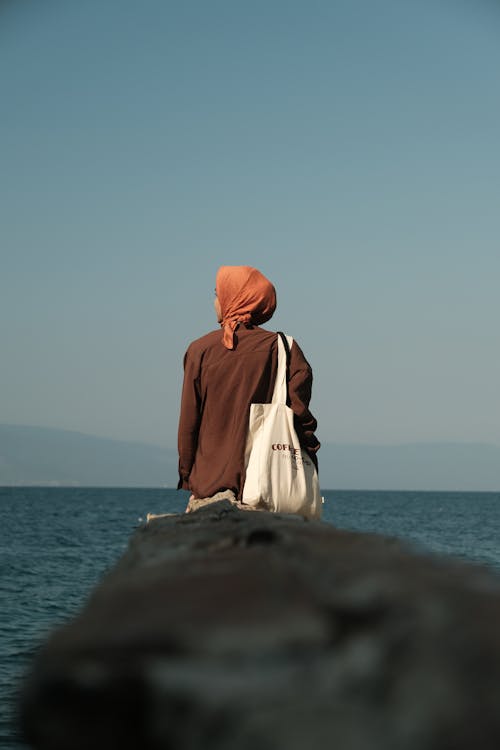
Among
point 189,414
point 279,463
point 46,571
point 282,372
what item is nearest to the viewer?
point 279,463

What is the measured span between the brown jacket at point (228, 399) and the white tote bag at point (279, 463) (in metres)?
0.05

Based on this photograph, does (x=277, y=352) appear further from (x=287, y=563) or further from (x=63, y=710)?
(x=63, y=710)

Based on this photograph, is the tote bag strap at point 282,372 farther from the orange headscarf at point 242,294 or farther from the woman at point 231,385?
the orange headscarf at point 242,294

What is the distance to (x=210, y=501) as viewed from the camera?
176 inches

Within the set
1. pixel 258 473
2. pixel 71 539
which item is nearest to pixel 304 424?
pixel 258 473

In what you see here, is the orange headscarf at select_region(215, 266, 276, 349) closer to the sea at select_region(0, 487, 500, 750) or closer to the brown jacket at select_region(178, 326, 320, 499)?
the brown jacket at select_region(178, 326, 320, 499)

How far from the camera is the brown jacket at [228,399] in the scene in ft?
14.9

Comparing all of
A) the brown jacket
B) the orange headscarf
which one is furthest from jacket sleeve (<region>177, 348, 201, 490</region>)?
the orange headscarf

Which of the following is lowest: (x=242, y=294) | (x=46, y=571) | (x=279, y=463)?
(x=46, y=571)

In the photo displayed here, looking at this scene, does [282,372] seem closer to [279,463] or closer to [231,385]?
[231,385]

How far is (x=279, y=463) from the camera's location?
443cm

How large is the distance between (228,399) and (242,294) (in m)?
0.60

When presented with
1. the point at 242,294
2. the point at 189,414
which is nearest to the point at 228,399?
the point at 189,414

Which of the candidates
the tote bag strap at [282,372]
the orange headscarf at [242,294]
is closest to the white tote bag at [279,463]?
the tote bag strap at [282,372]
